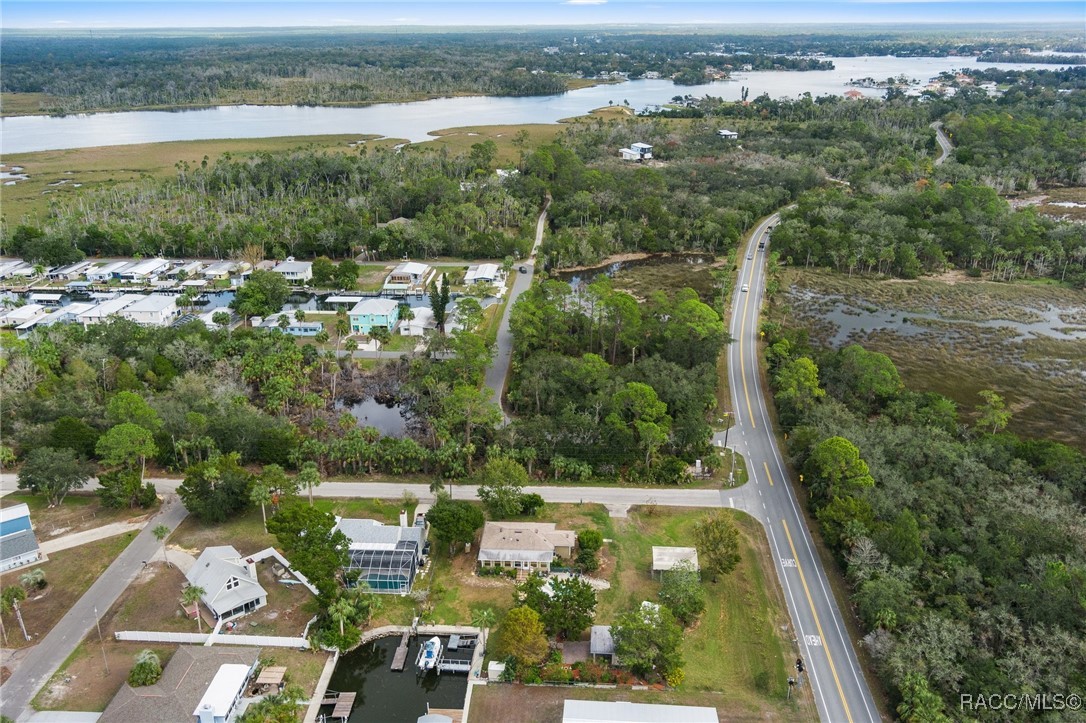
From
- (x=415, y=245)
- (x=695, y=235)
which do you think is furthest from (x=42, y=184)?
(x=695, y=235)

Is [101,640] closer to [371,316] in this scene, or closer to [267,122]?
[371,316]

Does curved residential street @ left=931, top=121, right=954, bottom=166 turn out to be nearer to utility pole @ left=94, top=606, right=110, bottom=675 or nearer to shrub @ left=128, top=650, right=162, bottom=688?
shrub @ left=128, top=650, right=162, bottom=688

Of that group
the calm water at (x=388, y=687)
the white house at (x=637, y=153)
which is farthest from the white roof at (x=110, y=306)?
the white house at (x=637, y=153)

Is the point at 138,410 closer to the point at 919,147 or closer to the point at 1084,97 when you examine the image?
the point at 919,147

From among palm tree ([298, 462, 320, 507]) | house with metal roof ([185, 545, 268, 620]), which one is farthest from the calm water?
palm tree ([298, 462, 320, 507])

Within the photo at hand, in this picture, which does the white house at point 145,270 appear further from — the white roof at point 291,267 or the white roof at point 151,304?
the white roof at point 291,267

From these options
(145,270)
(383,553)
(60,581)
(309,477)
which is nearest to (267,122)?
(145,270)
